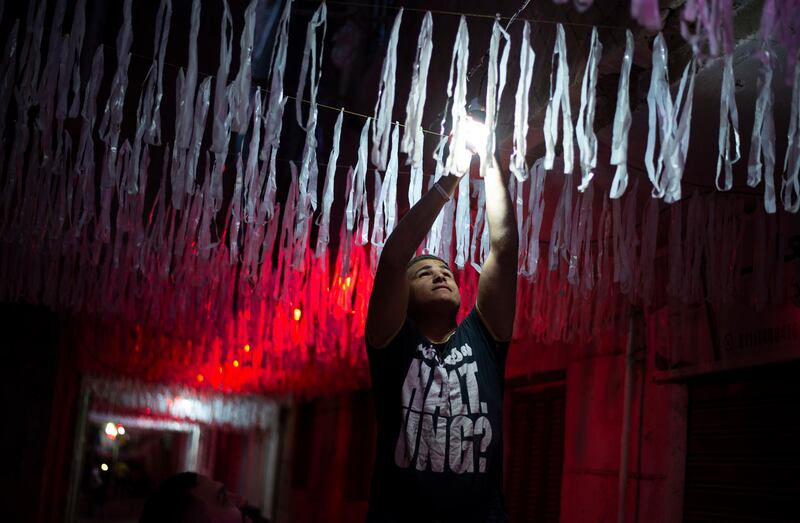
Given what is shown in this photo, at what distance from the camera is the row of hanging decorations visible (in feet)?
11.6

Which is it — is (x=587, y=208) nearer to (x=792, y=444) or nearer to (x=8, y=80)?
(x=792, y=444)

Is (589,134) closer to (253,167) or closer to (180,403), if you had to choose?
(253,167)

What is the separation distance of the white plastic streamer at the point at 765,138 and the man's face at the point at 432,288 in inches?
45.2

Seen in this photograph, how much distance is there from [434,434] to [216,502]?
84 cm

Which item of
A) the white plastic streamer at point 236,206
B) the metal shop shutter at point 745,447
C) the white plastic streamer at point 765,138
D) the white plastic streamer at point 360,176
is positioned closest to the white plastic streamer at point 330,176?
the white plastic streamer at point 360,176

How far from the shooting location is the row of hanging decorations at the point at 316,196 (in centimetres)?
353

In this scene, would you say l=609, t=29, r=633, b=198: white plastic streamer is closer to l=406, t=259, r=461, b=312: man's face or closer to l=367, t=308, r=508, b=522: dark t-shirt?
l=406, t=259, r=461, b=312: man's face

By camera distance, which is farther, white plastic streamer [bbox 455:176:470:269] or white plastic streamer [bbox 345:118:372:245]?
white plastic streamer [bbox 455:176:470:269]

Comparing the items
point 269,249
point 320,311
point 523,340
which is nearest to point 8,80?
point 269,249

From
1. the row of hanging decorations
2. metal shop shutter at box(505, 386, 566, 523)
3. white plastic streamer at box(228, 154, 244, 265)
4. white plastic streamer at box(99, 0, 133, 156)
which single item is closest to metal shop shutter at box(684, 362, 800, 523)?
the row of hanging decorations

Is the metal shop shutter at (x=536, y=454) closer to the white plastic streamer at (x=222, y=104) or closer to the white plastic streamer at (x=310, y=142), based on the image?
the white plastic streamer at (x=310, y=142)

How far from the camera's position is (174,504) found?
2.23 meters

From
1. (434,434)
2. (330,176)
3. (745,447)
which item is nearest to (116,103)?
(330,176)

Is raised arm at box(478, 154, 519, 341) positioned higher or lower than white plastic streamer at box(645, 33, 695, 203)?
lower
